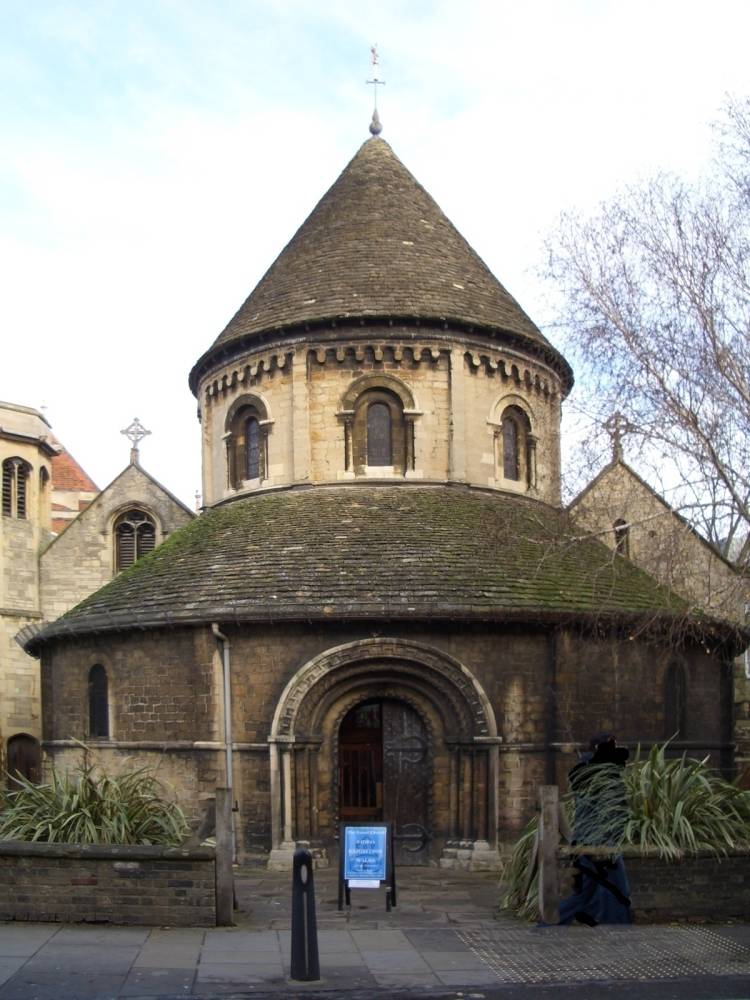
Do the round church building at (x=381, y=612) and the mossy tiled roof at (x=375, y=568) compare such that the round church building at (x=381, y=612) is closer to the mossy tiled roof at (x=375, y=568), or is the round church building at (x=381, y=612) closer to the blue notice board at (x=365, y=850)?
the mossy tiled roof at (x=375, y=568)

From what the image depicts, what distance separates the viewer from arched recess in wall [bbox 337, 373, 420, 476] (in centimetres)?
2202

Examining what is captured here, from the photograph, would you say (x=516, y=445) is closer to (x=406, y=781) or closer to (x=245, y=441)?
(x=245, y=441)

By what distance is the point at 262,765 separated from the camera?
1848cm

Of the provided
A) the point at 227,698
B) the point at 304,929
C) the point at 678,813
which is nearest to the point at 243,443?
the point at 227,698

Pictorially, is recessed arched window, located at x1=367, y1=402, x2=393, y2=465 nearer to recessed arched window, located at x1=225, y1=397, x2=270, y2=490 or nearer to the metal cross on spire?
recessed arched window, located at x1=225, y1=397, x2=270, y2=490

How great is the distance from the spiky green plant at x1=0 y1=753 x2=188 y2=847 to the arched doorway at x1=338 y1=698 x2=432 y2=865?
555 centimetres

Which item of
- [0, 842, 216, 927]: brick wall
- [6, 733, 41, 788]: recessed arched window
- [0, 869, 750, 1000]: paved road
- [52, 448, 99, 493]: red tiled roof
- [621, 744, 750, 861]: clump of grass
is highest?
[52, 448, 99, 493]: red tiled roof

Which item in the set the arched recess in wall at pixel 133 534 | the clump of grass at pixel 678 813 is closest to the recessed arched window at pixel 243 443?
the arched recess in wall at pixel 133 534

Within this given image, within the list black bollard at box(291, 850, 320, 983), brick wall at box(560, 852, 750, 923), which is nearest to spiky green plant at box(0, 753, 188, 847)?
black bollard at box(291, 850, 320, 983)

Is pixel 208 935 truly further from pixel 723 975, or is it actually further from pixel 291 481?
pixel 291 481

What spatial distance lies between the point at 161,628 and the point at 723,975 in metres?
11.1

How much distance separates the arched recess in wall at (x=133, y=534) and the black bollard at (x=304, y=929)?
21.6 meters

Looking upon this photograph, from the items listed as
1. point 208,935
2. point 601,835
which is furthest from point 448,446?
point 208,935

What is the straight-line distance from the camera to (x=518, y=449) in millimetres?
23547
